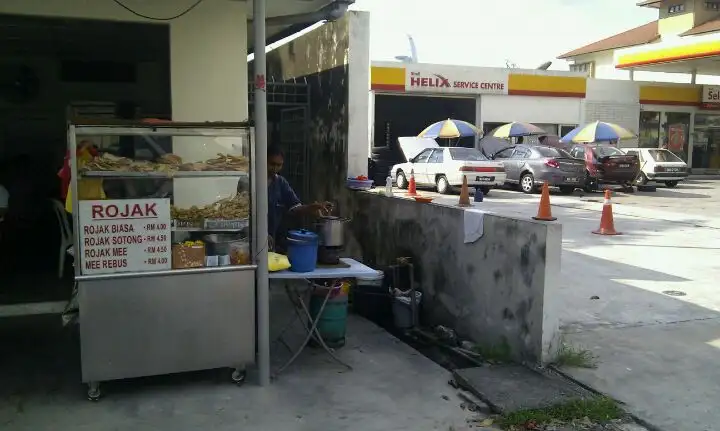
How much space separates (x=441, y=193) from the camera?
18.8 m

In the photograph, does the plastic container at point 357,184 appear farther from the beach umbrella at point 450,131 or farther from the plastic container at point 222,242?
the beach umbrella at point 450,131

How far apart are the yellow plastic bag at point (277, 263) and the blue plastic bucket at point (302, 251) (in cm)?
5

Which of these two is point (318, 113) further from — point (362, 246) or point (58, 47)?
point (58, 47)

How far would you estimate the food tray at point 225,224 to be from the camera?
4.36 metres

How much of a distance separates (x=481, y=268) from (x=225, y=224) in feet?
7.46

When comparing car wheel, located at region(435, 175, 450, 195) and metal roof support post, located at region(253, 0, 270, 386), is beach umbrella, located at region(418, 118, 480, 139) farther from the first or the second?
metal roof support post, located at region(253, 0, 270, 386)

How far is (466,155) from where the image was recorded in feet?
61.5

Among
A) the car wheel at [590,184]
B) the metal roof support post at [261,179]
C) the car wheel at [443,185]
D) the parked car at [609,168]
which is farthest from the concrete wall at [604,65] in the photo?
the metal roof support post at [261,179]

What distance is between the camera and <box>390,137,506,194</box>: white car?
18.1 meters

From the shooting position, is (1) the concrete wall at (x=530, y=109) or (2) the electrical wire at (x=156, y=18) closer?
(2) the electrical wire at (x=156, y=18)

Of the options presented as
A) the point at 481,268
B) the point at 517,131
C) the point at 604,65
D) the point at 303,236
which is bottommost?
the point at 481,268

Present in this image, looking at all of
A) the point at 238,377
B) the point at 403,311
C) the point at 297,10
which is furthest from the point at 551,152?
the point at 238,377

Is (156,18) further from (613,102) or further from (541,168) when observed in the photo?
(613,102)

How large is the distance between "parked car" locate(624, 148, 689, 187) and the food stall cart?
1956 cm
